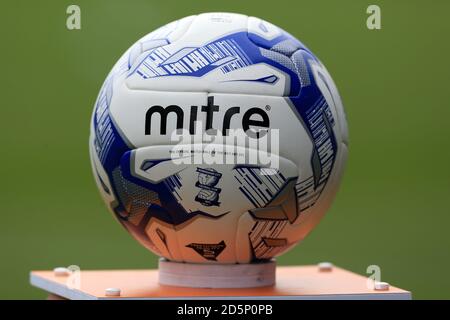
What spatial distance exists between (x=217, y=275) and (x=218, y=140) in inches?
25.2

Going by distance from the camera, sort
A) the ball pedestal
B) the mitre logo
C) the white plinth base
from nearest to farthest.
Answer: the mitre logo → the ball pedestal → the white plinth base

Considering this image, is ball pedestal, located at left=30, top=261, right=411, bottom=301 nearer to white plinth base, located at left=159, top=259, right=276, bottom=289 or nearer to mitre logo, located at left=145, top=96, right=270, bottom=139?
white plinth base, located at left=159, top=259, right=276, bottom=289

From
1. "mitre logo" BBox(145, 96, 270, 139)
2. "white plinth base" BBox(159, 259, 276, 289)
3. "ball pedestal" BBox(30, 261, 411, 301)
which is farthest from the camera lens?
"white plinth base" BBox(159, 259, 276, 289)

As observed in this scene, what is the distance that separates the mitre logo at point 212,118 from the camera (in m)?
4.18

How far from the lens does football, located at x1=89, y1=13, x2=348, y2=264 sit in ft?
13.8

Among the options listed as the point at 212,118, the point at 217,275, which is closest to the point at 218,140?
the point at 212,118

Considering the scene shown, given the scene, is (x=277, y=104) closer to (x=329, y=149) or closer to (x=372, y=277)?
(x=329, y=149)

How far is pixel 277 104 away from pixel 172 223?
652 mm

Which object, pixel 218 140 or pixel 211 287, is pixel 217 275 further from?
pixel 218 140

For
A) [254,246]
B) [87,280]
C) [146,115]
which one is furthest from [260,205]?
[87,280]

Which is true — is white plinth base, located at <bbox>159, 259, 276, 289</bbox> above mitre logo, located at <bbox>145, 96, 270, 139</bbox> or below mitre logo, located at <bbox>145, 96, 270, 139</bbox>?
below

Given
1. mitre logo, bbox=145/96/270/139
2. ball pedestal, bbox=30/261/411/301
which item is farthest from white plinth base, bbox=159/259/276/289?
mitre logo, bbox=145/96/270/139

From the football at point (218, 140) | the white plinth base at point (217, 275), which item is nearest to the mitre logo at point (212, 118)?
the football at point (218, 140)

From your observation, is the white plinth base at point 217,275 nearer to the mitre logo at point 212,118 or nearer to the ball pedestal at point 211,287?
the ball pedestal at point 211,287
